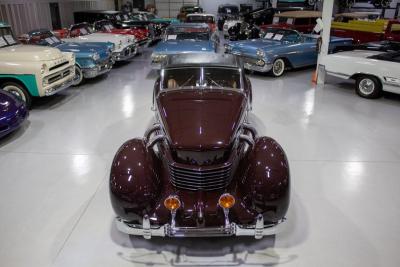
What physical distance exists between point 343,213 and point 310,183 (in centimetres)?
65

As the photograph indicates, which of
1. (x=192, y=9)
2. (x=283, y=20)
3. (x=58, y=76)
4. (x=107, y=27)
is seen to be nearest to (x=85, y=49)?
(x=58, y=76)

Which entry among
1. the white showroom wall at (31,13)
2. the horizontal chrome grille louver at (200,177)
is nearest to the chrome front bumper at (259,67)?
the horizontal chrome grille louver at (200,177)

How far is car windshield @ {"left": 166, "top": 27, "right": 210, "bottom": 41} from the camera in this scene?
9922 millimetres

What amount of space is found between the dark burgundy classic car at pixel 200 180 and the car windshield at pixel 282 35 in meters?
7.23

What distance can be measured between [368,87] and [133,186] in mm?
6577

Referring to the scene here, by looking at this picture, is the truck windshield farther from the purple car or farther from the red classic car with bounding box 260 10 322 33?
the red classic car with bounding box 260 10 322 33

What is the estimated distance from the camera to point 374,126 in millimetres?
6230

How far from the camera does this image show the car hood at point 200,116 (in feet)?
10.3

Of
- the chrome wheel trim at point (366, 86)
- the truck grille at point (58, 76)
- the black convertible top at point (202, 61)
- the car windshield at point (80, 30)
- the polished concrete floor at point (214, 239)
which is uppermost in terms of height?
the car windshield at point (80, 30)

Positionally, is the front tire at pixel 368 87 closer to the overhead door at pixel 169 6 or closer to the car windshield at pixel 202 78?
the car windshield at pixel 202 78

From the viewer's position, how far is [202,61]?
485 cm

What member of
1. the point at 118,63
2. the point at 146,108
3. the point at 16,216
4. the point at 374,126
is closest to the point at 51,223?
the point at 16,216

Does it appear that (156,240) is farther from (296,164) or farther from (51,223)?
(296,164)

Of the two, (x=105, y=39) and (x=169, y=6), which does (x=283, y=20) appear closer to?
(x=105, y=39)
